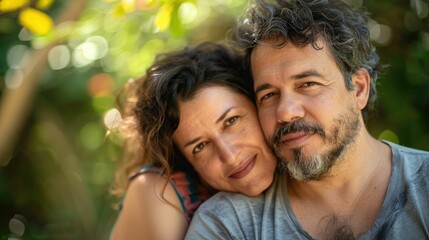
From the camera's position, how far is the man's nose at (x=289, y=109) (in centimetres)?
238

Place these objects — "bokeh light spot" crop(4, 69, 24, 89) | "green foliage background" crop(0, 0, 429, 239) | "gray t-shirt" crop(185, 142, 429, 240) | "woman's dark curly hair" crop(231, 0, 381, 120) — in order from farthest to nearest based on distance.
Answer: "bokeh light spot" crop(4, 69, 24, 89) < "green foliage background" crop(0, 0, 429, 239) < "woman's dark curly hair" crop(231, 0, 381, 120) < "gray t-shirt" crop(185, 142, 429, 240)

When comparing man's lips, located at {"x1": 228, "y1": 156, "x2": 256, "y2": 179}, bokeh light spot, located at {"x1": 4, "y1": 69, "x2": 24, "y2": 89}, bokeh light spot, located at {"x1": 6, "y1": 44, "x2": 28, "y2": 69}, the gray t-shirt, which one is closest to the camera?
the gray t-shirt

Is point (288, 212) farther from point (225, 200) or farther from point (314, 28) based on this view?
point (314, 28)

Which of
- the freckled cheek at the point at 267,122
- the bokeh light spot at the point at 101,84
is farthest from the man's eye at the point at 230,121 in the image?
the bokeh light spot at the point at 101,84

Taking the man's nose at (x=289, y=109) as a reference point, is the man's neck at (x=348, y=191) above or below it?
below

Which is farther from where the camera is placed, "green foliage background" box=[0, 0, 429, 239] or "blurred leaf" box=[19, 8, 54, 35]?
"green foliage background" box=[0, 0, 429, 239]

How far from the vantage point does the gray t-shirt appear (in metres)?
2.31

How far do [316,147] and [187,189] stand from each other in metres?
0.67

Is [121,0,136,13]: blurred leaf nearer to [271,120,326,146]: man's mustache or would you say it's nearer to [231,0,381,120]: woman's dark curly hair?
[231,0,381,120]: woman's dark curly hair

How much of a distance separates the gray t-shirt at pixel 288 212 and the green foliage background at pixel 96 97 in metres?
0.74

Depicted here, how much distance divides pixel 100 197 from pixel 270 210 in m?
2.35

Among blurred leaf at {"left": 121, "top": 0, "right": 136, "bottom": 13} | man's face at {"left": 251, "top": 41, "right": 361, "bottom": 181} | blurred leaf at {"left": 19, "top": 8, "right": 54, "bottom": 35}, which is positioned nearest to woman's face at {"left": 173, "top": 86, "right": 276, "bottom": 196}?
man's face at {"left": 251, "top": 41, "right": 361, "bottom": 181}

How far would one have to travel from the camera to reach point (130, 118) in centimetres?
303

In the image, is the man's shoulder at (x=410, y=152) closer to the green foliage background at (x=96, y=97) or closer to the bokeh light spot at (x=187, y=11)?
the green foliage background at (x=96, y=97)
